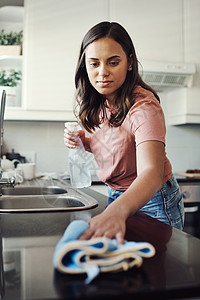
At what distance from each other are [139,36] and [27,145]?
1205mm

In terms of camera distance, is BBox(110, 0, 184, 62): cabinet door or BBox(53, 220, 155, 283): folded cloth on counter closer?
BBox(53, 220, 155, 283): folded cloth on counter

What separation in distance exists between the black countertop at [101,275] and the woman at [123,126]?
105 mm

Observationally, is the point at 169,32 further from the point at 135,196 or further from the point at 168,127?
the point at 135,196

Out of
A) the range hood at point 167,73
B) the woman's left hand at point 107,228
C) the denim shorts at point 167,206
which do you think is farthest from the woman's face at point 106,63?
the range hood at point 167,73

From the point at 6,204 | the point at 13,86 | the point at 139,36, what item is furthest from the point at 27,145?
the point at 6,204

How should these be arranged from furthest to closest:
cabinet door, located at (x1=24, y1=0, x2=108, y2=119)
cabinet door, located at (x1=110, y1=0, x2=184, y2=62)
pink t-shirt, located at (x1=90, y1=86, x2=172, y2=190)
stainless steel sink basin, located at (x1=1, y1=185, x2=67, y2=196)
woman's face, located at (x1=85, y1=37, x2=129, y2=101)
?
cabinet door, located at (x1=110, y1=0, x2=184, y2=62)
cabinet door, located at (x1=24, y1=0, x2=108, y2=119)
stainless steel sink basin, located at (x1=1, y1=185, x2=67, y2=196)
woman's face, located at (x1=85, y1=37, x2=129, y2=101)
pink t-shirt, located at (x1=90, y1=86, x2=172, y2=190)

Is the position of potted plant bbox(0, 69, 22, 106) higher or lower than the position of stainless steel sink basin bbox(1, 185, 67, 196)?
higher

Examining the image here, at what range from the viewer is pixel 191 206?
2.29 meters

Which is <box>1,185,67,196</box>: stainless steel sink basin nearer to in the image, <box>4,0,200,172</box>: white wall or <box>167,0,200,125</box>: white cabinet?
<box>4,0,200,172</box>: white wall

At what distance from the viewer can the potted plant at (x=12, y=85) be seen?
2400 mm

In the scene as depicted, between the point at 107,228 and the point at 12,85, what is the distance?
207 centimetres

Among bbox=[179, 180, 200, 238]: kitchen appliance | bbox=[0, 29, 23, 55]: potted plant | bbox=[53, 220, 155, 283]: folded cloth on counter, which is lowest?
bbox=[179, 180, 200, 238]: kitchen appliance

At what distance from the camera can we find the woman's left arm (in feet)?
1.91

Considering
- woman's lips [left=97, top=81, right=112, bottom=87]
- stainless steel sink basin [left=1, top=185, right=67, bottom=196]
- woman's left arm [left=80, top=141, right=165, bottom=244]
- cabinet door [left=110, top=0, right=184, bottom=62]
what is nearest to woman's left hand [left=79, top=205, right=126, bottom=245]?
woman's left arm [left=80, top=141, right=165, bottom=244]
